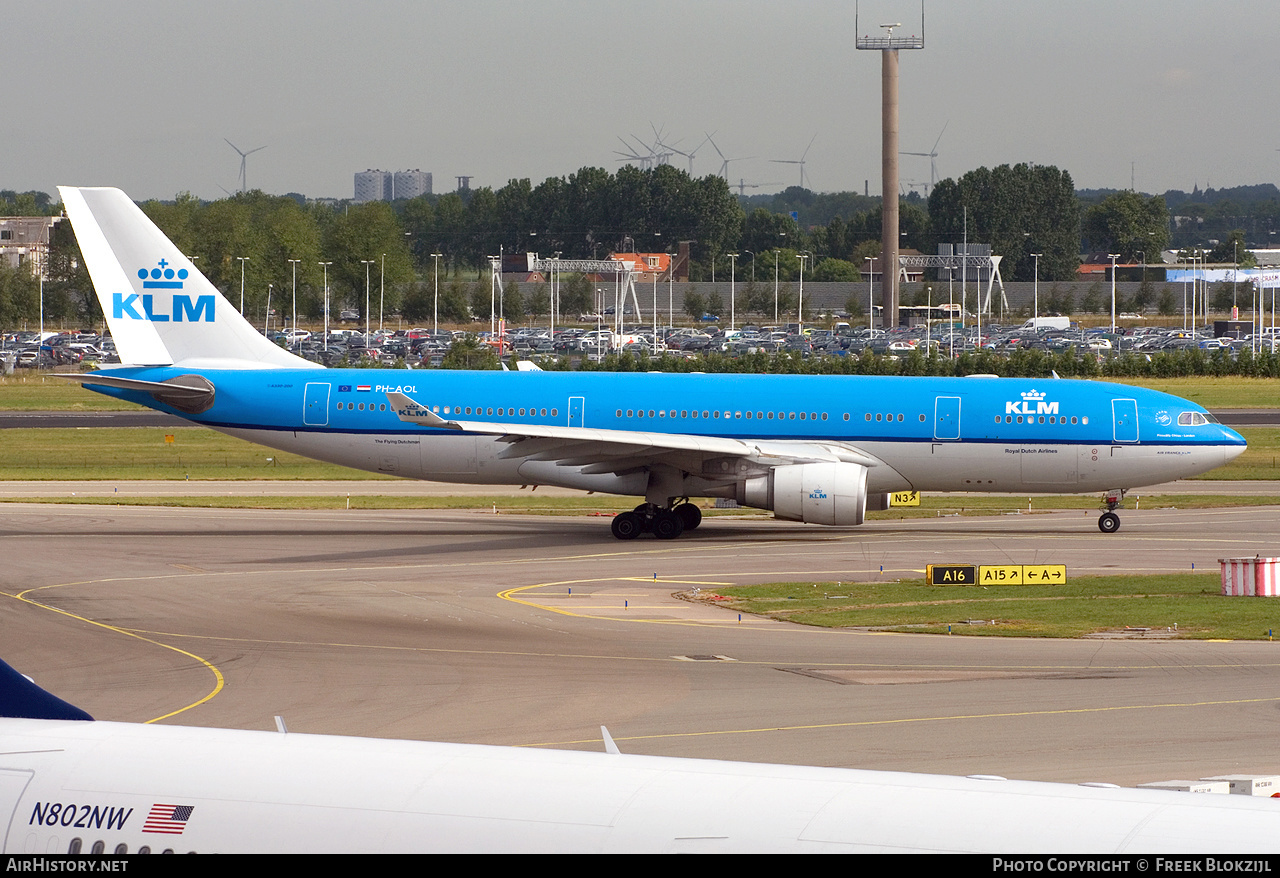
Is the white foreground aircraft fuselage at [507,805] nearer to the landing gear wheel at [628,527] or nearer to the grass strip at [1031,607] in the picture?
the grass strip at [1031,607]

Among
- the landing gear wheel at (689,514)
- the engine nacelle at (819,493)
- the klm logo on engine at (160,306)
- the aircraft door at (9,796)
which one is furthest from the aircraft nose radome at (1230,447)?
the aircraft door at (9,796)

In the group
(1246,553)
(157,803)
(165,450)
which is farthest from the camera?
(165,450)

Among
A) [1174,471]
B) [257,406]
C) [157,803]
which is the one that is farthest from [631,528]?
[157,803]

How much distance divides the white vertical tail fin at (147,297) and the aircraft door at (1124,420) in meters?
23.1

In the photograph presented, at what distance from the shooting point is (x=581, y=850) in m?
8.71

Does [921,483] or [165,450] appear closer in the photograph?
[921,483]

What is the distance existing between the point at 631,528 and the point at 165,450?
33.5m

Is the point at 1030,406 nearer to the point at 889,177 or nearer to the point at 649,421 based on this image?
the point at 649,421

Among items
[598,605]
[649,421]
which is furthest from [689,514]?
[598,605]

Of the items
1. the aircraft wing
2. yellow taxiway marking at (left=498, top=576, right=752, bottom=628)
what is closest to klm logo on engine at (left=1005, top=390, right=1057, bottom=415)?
the aircraft wing

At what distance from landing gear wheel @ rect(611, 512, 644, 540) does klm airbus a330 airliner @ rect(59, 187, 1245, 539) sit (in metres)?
0.04

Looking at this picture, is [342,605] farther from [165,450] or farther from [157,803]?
[165,450]

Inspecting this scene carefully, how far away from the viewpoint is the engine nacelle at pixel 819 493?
39625 mm

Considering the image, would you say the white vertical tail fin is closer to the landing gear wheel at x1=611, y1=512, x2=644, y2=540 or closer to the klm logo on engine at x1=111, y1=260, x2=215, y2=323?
the klm logo on engine at x1=111, y1=260, x2=215, y2=323
